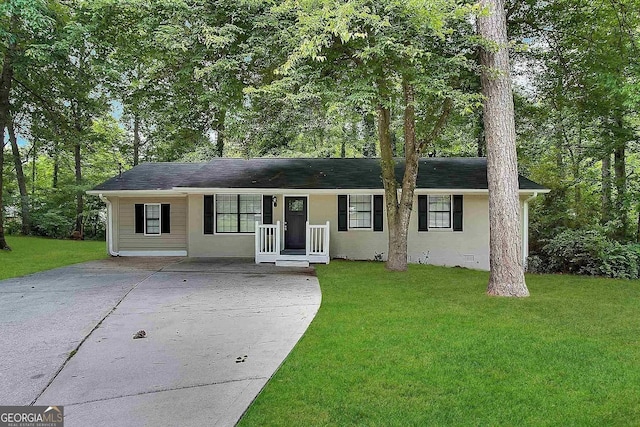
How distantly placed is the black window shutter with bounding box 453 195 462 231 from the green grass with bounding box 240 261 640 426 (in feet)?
16.7

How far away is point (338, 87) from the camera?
7609mm

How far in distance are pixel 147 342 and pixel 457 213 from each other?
9574 millimetres

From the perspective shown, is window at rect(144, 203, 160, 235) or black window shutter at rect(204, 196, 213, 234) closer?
black window shutter at rect(204, 196, 213, 234)

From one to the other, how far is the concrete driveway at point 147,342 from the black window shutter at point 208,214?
3.70 meters

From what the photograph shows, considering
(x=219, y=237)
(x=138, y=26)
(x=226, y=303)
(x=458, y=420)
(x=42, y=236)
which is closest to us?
(x=458, y=420)

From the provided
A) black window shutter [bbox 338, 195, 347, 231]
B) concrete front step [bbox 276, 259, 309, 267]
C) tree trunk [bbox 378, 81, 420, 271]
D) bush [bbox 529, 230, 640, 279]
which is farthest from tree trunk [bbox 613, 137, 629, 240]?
concrete front step [bbox 276, 259, 309, 267]

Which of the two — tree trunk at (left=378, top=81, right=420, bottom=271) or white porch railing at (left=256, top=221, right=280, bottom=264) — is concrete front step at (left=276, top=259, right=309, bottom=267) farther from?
tree trunk at (left=378, top=81, right=420, bottom=271)

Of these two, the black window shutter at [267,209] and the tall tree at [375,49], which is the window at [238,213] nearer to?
the black window shutter at [267,209]

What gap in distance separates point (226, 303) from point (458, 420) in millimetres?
4399

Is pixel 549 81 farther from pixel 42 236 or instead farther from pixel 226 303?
pixel 42 236

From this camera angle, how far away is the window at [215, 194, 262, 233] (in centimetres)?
1242

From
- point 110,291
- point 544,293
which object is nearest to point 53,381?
point 110,291

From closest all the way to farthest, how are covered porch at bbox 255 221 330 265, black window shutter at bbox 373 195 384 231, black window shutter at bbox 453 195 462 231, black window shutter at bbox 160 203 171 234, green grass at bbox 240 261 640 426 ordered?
green grass at bbox 240 261 640 426 → covered porch at bbox 255 221 330 265 → black window shutter at bbox 453 195 462 231 → black window shutter at bbox 373 195 384 231 → black window shutter at bbox 160 203 171 234

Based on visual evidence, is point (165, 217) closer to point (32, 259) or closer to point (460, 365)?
point (32, 259)
